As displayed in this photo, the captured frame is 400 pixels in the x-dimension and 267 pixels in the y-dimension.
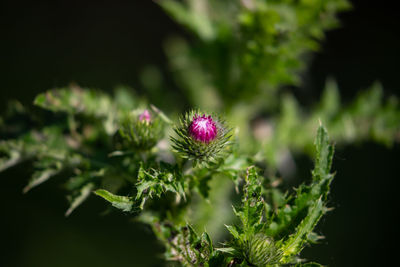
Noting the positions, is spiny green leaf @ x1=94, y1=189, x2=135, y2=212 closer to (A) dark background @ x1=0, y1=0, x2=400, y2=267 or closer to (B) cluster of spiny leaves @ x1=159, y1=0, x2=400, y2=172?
(B) cluster of spiny leaves @ x1=159, y1=0, x2=400, y2=172

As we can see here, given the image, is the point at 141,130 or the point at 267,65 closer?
the point at 141,130

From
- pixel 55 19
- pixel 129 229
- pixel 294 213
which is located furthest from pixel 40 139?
pixel 55 19

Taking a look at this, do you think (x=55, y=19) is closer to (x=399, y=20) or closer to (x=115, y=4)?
(x=115, y=4)

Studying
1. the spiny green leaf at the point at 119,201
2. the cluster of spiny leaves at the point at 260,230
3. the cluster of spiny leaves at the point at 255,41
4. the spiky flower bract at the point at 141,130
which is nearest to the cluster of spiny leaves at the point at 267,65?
the cluster of spiny leaves at the point at 255,41

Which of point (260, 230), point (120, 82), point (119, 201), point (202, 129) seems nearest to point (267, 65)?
point (202, 129)

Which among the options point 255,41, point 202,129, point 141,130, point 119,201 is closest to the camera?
point 119,201

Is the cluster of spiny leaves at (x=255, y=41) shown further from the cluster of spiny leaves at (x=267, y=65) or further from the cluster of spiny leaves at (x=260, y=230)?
the cluster of spiny leaves at (x=260, y=230)

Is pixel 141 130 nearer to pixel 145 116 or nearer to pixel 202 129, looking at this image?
pixel 145 116
